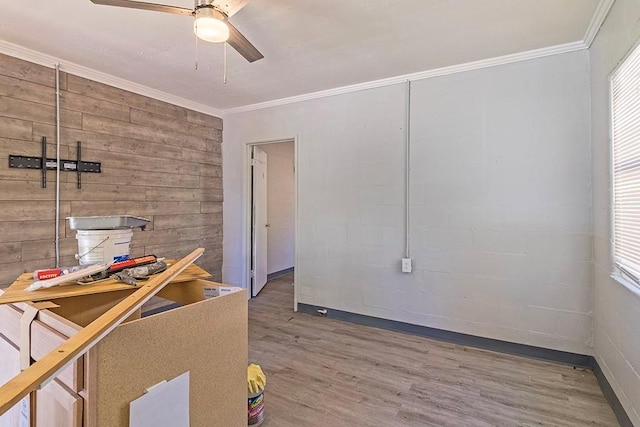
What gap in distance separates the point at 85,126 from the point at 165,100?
95cm

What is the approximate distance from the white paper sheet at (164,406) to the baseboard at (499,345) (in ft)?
7.76

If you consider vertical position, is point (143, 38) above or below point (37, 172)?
above

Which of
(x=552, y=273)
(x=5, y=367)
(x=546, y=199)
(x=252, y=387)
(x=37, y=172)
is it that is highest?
(x=37, y=172)

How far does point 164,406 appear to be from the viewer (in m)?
1.10

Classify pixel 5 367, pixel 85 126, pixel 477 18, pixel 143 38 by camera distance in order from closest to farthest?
pixel 5 367
pixel 477 18
pixel 143 38
pixel 85 126

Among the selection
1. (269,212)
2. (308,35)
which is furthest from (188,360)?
(269,212)

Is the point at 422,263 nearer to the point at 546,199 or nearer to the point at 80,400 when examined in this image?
the point at 546,199

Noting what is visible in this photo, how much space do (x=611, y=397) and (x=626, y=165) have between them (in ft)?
4.91

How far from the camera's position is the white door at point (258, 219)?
440cm

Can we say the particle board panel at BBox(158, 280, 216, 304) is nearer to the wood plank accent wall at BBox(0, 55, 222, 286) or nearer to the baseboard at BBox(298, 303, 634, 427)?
the wood plank accent wall at BBox(0, 55, 222, 286)

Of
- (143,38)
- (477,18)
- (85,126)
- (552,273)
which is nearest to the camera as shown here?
(477,18)

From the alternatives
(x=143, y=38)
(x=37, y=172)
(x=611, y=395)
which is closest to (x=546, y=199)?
(x=611, y=395)

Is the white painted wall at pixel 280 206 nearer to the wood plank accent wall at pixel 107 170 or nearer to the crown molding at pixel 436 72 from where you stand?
the wood plank accent wall at pixel 107 170

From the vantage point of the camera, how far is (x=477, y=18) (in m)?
2.20
